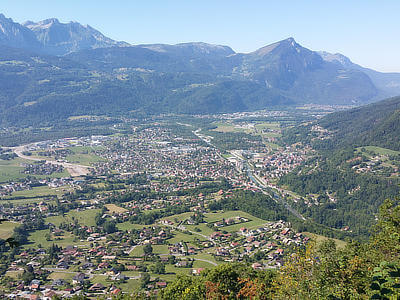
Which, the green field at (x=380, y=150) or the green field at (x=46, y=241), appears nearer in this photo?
the green field at (x=46, y=241)

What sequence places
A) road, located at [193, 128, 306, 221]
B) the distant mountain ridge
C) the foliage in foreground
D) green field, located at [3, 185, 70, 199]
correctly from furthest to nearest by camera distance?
the distant mountain ridge → green field, located at [3, 185, 70, 199] → road, located at [193, 128, 306, 221] → the foliage in foreground

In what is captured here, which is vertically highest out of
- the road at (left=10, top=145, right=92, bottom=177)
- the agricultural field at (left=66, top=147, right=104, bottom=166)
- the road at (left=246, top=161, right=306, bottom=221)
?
the agricultural field at (left=66, top=147, right=104, bottom=166)

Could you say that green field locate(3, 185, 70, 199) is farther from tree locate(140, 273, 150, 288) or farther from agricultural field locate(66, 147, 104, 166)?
tree locate(140, 273, 150, 288)

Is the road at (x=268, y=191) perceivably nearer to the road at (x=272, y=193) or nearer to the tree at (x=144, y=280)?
the road at (x=272, y=193)

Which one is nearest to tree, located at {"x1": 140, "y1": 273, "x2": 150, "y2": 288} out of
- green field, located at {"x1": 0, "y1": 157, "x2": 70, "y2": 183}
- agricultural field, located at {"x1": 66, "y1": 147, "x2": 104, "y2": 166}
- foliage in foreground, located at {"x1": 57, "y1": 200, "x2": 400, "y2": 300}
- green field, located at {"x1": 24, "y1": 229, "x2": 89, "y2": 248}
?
foliage in foreground, located at {"x1": 57, "y1": 200, "x2": 400, "y2": 300}

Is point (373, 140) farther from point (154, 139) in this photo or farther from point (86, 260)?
point (86, 260)

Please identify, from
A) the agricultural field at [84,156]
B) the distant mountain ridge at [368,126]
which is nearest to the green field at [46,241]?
the agricultural field at [84,156]

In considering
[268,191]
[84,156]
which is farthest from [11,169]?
[268,191]

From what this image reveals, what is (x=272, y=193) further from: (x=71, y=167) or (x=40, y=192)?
(x=71, y=167)
